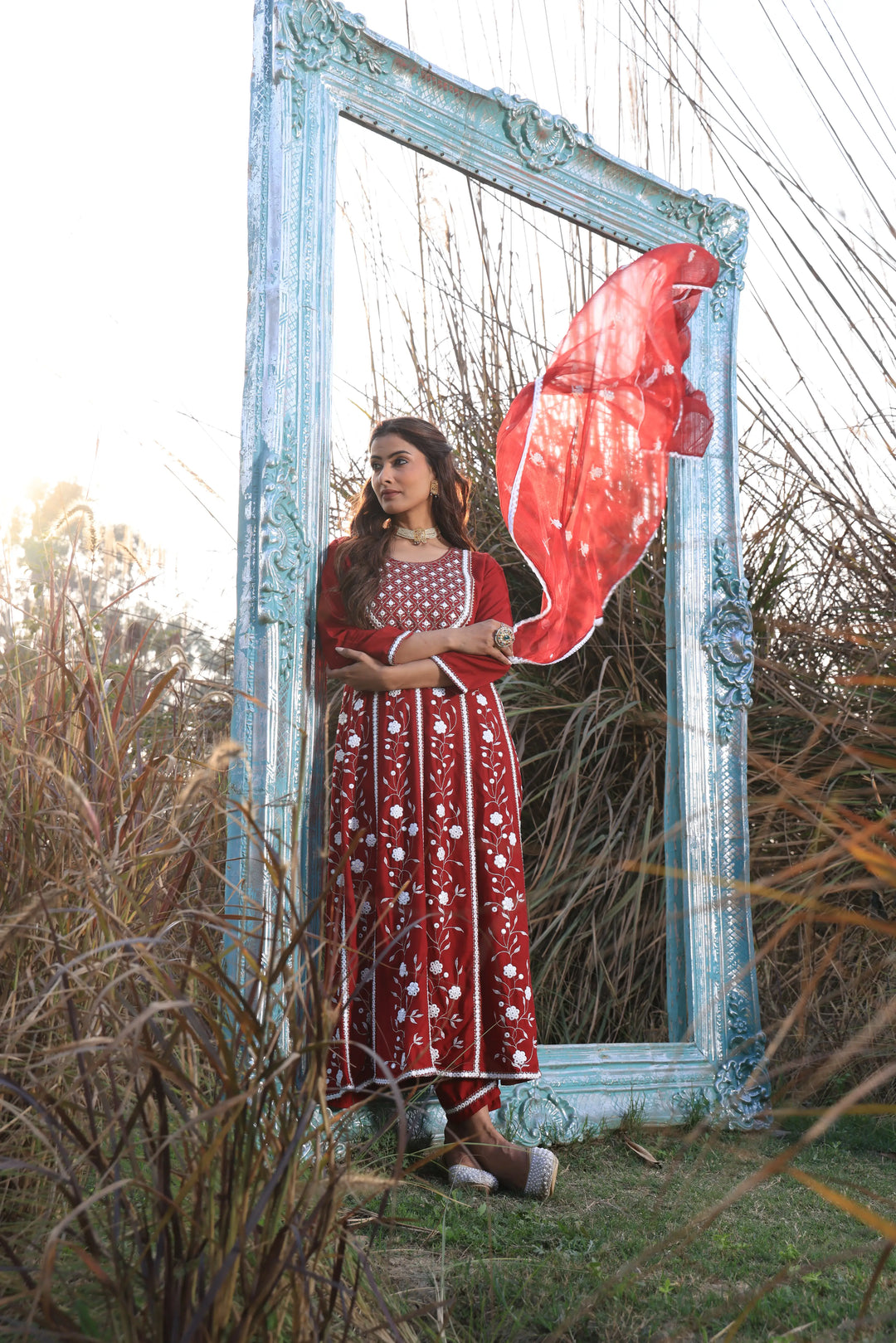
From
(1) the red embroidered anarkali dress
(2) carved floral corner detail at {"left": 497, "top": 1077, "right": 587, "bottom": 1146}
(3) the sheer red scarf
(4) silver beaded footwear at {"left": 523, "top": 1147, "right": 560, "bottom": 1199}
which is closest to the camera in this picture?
(4) silver beaded footwear at {"left": 523, "top": 1147, "right": 560, "bottom": 1199}

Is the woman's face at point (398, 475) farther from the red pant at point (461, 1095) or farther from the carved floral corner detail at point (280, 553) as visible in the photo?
the red pant at point (461, 1095)

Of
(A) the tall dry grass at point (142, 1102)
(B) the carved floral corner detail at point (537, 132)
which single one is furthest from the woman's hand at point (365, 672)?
(B) the carved floral corner detail at point (537, 132)

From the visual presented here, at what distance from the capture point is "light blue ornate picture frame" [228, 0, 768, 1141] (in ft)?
7.85

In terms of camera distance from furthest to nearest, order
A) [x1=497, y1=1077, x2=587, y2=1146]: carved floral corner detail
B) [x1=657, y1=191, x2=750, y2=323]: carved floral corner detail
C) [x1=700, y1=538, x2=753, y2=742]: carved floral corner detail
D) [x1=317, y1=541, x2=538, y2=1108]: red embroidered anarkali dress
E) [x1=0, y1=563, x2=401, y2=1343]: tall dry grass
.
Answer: [x1=657, y1=191, x2=750, y2=323]: carved floral corner detail, [x1=700, y1=538, x2=753, y2=742]: carved floral corner detail, [x1=497, y1=1077, x2=587, y2=1146]: carved floral corner detail, [x1=317, y1=541, x2=538, y2=1108]: red embroidered anarkali dress, [x1=0, y1=563, x2=401, y2=1343]: tall dry grass

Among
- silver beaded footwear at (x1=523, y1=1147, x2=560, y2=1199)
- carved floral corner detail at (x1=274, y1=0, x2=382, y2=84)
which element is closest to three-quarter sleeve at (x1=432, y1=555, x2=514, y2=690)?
silver beaded footwear at (x1=523, y1=1147, x2=560, y2=1199)

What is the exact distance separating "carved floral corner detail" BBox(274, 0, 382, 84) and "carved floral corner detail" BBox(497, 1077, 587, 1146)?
2206 mm

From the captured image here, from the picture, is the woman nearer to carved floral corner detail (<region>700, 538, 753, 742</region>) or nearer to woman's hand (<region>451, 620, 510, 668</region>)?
woman's hand (<region>451, 620, 510, 668</region>)

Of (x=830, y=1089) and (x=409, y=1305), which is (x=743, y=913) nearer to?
(x=830, y=1089)

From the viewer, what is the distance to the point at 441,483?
2.64m

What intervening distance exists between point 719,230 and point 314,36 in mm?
1364

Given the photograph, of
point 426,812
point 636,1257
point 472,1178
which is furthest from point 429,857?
point 636,1257

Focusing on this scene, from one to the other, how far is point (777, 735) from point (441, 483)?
1.34 metres

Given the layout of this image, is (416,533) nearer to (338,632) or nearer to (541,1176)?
(338,632)

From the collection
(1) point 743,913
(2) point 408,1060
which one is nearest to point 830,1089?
(1) point 743,913
